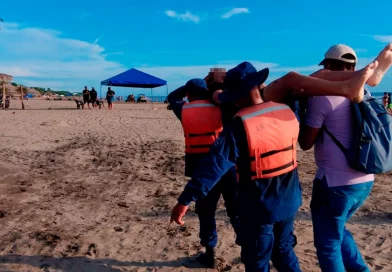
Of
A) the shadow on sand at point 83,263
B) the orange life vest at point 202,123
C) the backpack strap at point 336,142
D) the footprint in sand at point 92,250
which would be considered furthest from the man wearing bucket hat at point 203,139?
the footprint in sand at point 92,250

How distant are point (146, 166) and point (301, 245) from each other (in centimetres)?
468

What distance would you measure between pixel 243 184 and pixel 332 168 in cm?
62

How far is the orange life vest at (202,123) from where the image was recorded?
10.8 feet

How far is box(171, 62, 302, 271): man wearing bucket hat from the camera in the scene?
2223 mm

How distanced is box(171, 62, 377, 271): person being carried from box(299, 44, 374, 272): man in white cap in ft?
0.57

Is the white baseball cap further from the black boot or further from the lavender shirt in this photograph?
the black boot

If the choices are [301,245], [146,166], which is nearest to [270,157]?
[301,245]

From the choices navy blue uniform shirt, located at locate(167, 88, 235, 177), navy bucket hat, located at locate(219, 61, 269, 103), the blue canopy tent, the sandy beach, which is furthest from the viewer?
the blue canopy tent

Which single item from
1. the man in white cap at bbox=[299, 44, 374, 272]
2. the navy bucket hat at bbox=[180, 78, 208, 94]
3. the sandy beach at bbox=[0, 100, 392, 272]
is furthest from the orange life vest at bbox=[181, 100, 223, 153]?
the sandy beach at bbox=[0, 100, 392, 272]

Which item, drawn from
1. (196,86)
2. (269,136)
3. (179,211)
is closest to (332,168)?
(269,136)

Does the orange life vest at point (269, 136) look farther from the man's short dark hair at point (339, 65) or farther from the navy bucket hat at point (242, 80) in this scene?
the man's short dark hair at point (339, 65)

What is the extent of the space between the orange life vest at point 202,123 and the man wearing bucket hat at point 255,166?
2.62 ft

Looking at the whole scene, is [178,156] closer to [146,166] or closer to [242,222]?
[146,166]

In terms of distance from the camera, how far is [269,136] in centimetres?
228
